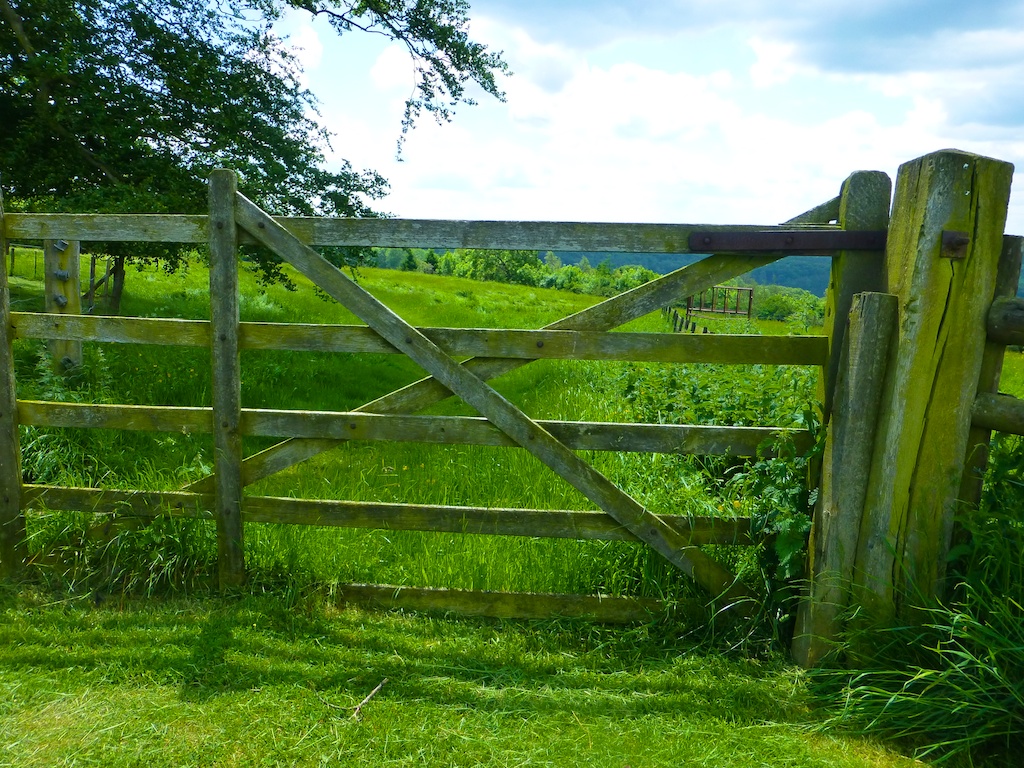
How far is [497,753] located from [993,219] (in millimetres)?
3212

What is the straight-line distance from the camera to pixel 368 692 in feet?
11.9

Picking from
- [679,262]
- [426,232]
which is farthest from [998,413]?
[679,262]

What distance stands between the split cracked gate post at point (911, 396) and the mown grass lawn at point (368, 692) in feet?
2.15

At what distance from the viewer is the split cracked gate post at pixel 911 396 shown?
3.41 metres

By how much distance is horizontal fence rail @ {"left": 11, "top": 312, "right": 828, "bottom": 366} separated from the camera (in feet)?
13.1

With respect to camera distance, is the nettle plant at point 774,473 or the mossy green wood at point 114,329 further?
the mossy green wood at point 114,329

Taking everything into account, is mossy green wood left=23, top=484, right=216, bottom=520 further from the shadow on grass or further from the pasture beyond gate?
the shadow on grass

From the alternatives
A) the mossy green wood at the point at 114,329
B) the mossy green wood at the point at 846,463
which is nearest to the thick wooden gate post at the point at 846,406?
the mossy green wood at the point at 846,463

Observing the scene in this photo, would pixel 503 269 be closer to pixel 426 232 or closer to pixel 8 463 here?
pixel 8 463

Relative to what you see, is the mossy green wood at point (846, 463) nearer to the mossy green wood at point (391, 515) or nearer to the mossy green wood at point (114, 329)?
the mossy green wood at point (391, 515)

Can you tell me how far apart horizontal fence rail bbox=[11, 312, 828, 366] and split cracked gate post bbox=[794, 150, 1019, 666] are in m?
0.36

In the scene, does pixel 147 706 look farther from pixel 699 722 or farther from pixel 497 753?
pixel 699 722

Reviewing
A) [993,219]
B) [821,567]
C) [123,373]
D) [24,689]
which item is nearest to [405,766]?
[24,689]

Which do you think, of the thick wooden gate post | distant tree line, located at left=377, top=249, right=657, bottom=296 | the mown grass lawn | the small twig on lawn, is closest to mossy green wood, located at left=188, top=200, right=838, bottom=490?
the thick wooden gate post
